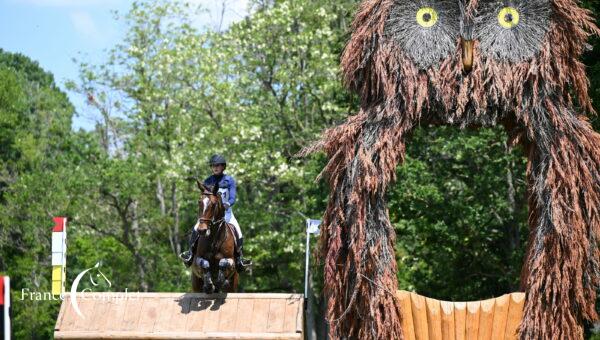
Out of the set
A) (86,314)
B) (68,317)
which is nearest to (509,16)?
(86,314)

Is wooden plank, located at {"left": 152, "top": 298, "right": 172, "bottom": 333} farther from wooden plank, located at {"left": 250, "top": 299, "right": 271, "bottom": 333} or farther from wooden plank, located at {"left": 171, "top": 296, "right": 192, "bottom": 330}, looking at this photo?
wooden plank, located at {"left": 250, "top": 299, "right": 271, "bottom": 333}

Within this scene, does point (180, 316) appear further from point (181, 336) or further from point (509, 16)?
point (509, 16)

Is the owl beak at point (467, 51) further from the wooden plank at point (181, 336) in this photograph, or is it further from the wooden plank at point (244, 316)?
the wooden plank at point (244, 316)

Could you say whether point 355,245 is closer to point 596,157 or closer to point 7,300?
point 596,157

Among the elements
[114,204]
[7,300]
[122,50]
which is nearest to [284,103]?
[114,204]

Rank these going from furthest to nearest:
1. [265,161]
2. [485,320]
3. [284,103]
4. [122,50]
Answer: [122,50]
[284,103]
[265,161]
[485,320]

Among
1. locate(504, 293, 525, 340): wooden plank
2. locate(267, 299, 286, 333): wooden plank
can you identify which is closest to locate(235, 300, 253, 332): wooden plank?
locate(267, 299, 286, 333): wooden plank

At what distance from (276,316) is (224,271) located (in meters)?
1.03

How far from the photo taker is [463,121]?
11398 millimetres

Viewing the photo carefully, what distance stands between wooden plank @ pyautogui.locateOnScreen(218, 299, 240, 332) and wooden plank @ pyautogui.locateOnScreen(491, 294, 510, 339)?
2.50 m

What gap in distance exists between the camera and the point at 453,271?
69.3 ft

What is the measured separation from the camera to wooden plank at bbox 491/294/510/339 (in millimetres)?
11031

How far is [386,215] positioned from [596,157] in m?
2.33

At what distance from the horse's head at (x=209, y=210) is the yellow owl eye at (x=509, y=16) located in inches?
149
